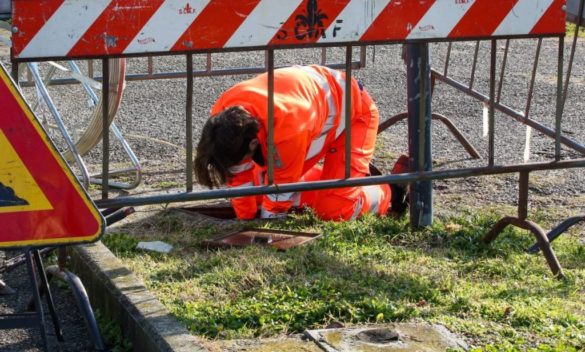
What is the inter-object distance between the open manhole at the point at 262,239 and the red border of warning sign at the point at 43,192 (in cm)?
166

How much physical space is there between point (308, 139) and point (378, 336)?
7.29ft

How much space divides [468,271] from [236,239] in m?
1.25

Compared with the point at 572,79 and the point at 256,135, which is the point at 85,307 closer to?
the point at 256,135

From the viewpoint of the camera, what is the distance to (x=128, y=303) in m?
4.85

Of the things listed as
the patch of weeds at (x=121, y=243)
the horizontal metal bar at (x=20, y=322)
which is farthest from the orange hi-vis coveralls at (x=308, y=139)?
the horizontal metal bar at (x=20, y=322)

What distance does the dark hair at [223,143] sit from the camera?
20.0ft

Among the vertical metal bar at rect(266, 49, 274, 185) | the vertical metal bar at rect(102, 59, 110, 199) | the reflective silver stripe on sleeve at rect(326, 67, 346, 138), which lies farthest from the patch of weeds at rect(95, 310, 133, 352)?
the reflective silver stripe on sleeve at rect(326, 67, 346, 138)

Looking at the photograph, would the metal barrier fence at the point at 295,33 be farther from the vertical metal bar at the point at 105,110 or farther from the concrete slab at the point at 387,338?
the concrete slab at the point at 387,338

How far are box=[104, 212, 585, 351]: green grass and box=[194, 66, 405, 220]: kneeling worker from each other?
0.28 meters

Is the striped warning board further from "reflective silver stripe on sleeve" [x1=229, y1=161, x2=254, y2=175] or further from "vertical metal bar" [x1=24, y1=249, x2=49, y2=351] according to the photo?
"reflective silver stripe on sleeve" [x1=229, y1=161, x2=254, y2=175]

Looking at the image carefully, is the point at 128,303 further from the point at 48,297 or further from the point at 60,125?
the point at 60,125

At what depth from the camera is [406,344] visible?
14.5 feet

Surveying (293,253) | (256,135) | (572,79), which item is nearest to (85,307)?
(293,253)

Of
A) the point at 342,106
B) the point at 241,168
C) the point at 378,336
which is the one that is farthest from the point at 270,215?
the point at 378,336
